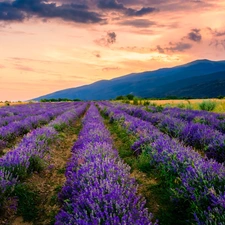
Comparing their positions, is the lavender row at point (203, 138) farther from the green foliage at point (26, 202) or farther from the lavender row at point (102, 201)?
the green foliage at point (26, 202)

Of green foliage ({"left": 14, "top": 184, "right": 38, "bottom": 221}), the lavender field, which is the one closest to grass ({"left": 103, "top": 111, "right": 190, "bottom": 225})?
the lavender field

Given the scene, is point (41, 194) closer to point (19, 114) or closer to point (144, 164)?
point (144, 164)

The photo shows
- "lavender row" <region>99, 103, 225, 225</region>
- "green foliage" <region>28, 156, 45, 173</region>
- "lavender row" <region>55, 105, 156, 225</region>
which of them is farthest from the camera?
"green foliage" <region>28, 156, 45, 173</region>

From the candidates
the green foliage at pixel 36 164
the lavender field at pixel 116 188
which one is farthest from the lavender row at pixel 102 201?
the green foliage at pixel 36 164

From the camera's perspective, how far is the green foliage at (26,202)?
3.88 metres

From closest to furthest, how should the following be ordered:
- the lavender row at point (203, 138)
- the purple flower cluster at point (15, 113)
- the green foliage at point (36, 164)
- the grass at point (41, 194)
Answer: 1. the grass at point (41, 194)
2. the green foliage at point (36, 164)
3. the lavender row at point (203, 138)
4. the purple flower cluster at point (15, 113)

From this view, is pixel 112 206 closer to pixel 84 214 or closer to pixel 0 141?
pixel 84 214

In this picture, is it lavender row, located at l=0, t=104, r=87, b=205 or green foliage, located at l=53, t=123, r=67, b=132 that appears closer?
lavender row, located at l=0, t=104, r=87, b=205

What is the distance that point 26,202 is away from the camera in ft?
13.9

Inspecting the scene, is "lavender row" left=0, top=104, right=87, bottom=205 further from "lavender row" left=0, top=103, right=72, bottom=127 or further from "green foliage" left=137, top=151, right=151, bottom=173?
"lavender row" left=0, top=103, right=72, bottom=127

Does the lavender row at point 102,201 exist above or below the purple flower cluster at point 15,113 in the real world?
below

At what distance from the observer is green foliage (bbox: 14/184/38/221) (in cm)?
388

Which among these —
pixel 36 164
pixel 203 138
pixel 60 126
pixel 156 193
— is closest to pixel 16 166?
pixel 36 164

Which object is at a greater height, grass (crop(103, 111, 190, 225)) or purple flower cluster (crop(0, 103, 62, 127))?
purple flower cluster (crop(0, 103, 62, 127))
